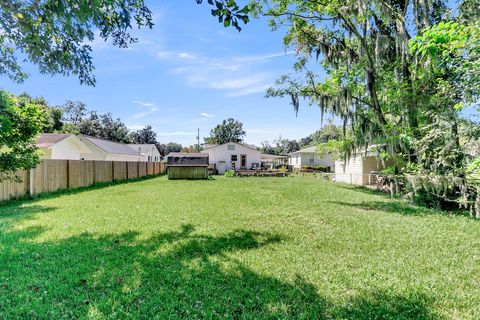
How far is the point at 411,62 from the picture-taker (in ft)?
26.4

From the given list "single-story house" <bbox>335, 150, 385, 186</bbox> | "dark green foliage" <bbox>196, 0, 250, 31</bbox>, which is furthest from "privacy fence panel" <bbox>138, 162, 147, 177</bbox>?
"dark green foliage" <bbox>196, 0, 250, 31</bbox>

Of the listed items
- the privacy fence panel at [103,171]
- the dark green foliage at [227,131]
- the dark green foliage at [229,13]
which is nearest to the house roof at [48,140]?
the privacy fence panel at [103,171]

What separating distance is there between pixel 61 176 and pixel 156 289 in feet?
36.1

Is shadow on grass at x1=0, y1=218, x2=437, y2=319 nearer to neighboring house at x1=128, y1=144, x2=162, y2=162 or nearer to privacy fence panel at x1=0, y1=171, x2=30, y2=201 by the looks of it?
privacy fence panel at x1=0, y1=171, x2=30, y2=201

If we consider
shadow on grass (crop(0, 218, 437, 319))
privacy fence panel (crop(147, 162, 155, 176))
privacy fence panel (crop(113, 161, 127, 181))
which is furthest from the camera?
privacy fence panel (crop(147, 162, 155, 176))

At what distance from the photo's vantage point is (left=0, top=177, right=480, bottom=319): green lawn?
97.8 inches

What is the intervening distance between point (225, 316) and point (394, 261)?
2807 millimetres

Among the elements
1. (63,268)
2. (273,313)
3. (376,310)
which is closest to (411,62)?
(376,310)

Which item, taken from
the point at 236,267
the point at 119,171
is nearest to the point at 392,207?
the point at 236,267

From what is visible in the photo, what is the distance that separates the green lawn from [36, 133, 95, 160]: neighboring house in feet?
38.6

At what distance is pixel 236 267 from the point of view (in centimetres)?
345

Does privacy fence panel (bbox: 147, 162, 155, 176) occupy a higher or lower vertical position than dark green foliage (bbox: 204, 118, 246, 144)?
lower

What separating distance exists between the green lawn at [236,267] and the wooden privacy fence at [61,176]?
354cm

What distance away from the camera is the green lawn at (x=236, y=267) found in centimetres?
248
